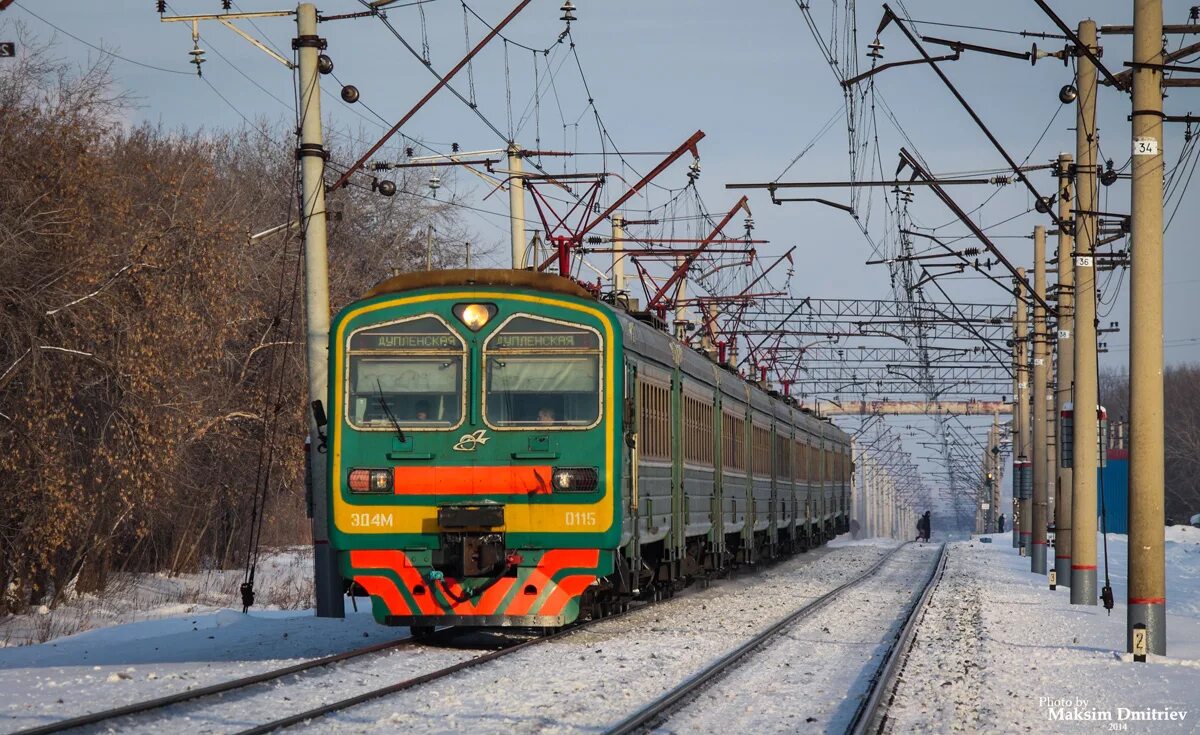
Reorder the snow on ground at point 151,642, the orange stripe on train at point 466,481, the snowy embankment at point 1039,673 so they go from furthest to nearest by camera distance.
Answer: the orange stripe on train at point 466,481
the snow on ground at point 151,642
the snowy embankment at point 1039,673

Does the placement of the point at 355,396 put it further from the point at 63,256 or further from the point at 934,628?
the point at 934,628

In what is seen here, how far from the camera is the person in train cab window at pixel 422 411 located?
1418cm

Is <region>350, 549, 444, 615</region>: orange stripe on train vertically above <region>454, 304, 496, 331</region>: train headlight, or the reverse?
<region>454, 304, 496, 331</region>: train headlight

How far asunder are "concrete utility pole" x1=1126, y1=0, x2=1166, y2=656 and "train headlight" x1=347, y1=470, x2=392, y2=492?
6.59 meters

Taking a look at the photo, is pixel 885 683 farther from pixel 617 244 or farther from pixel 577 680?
pixel 617 244

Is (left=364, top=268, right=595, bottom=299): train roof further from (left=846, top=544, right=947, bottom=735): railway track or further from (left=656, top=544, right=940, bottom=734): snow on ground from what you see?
(left=846, top=544, right=947, bottom=735): railway track

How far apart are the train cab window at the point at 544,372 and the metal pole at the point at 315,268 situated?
2992 millimetres

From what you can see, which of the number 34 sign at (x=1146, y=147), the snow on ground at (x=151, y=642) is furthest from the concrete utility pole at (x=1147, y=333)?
the snow on ground at (x=151, y=642)

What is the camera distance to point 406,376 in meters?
14.3

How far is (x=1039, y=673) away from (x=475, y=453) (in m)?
5.05

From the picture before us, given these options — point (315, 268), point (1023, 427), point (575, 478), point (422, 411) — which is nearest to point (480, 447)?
point (422, 411)

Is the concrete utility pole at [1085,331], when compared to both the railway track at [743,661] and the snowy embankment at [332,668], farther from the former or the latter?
the snowy embankment at [332,668]

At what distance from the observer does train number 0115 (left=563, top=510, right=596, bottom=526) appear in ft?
45.9

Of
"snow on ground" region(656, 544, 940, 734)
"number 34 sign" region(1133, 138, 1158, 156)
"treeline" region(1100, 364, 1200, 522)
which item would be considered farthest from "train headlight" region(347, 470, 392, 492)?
"treeline" region(1100, 364, 1200, 522)
